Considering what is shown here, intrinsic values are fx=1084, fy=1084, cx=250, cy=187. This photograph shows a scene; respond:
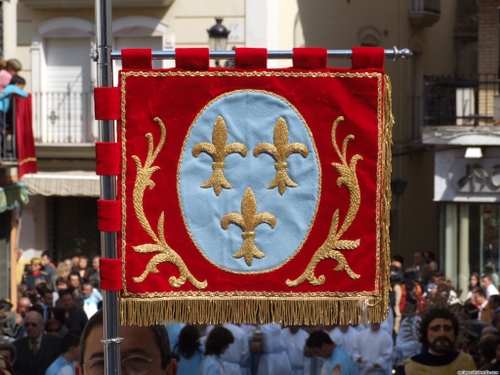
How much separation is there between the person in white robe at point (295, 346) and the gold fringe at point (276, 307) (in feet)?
21.8

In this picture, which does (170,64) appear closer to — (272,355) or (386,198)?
(272,355)

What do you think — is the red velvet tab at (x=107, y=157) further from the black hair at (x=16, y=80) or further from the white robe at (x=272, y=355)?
the black hair at (x=16, y=80)

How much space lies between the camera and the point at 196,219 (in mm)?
4535

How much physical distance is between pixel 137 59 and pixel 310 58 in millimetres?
726

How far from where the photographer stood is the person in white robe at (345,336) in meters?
11.5

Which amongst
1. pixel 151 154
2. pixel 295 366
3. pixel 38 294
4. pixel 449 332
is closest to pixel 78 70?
pixel 38 294

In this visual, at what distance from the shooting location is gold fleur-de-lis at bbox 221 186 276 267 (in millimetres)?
4512

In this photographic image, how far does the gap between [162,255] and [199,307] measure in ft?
0.88

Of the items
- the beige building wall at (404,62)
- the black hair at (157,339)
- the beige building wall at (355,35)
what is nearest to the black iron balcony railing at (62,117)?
the beige building wall at (355,35)

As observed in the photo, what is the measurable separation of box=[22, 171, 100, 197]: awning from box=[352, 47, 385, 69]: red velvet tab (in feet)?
53.0

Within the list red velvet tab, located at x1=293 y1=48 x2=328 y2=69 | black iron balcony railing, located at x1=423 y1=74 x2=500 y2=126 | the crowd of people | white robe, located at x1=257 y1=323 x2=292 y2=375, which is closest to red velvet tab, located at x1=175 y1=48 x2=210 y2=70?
red velvet tab, located at x1=293 y1=48 x2=328 y2=69

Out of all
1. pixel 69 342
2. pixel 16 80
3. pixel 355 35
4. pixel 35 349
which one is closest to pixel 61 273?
pixel 16 80

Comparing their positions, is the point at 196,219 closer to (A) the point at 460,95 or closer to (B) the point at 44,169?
(A) the point at 460,95

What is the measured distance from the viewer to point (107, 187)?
446 centimetres
